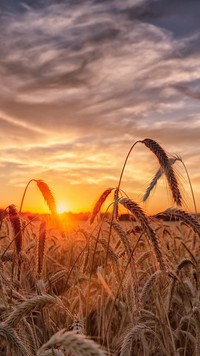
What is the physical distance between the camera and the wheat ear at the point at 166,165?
3525mm

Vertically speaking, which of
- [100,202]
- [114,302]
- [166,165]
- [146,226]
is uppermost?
[166,165]

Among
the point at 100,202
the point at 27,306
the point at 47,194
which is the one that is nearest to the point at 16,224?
the point at 47,194

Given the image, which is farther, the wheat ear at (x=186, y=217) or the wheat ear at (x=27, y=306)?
the wheat ear at (x=186, y=217)

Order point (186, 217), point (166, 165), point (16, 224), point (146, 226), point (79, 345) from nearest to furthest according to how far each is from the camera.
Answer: point (79, 345), point (146, 226), point (186, 217), point (166, 165), point (16, 224)

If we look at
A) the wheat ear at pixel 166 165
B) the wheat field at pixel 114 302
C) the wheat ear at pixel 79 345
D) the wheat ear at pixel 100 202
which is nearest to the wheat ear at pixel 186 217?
the wheat field at pixel 114 302

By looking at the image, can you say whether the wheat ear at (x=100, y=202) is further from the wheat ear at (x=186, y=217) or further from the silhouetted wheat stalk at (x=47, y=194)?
the wheat ear at (x=186, y=217)

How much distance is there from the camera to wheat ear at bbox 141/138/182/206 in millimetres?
3525

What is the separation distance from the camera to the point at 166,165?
3.52 m

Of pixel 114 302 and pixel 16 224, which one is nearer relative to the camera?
pixel 114 302

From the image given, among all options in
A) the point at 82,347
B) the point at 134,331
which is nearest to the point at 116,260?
the point at 134,331

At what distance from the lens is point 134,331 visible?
293 centimetres

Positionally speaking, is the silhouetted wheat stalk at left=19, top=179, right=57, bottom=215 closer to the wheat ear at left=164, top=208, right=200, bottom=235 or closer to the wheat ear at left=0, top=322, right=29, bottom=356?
the wheat ear at left=164, top=208, right=200, bottom=235

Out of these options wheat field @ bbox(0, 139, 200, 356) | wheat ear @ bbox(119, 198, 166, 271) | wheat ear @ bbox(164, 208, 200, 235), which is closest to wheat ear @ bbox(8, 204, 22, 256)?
wheat field @ bbox(0, 139, 200, 356)

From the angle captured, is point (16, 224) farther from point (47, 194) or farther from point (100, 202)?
point (100, 202)
